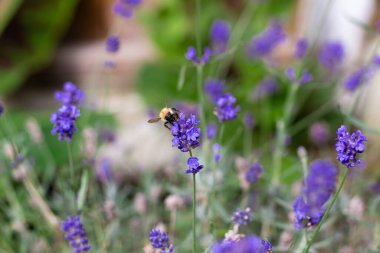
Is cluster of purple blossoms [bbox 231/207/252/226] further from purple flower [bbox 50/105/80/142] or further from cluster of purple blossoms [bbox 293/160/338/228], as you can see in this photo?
purple flower [bbox 50/105/80/142]

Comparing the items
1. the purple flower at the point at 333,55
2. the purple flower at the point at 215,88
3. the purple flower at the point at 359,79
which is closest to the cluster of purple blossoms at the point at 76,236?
the purple flower at the point at 215,88

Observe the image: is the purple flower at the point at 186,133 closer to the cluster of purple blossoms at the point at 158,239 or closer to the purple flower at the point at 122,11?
the cluster of purple blossoms at the point at 158,239

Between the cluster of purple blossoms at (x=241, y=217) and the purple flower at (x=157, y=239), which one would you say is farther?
the cluster of purple blossoms at (x=241, y=217)

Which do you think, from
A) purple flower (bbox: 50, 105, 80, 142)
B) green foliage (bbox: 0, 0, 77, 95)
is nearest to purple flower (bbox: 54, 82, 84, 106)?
purple flower (bbox: 50, 105, 80, 142)

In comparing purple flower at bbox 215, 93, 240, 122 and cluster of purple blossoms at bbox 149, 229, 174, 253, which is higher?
purple flower at bbox 215, 93, 240, 122

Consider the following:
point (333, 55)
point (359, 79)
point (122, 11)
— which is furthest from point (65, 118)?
point (333, 55)

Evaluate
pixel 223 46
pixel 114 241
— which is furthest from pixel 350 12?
pixel 114 241

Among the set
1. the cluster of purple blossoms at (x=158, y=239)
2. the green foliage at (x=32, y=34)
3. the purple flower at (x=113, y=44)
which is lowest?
the cluster of purple blossoms at (x=158, y=239)
